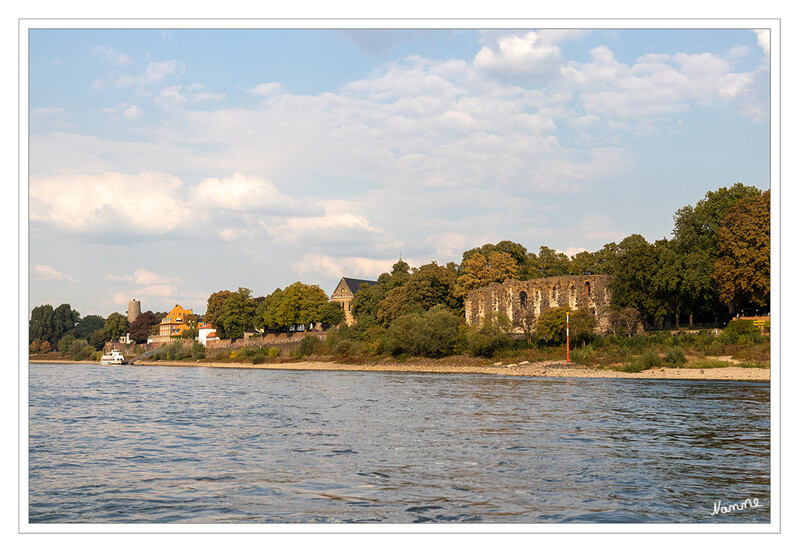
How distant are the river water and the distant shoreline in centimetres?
1579

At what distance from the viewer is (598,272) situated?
7456cm

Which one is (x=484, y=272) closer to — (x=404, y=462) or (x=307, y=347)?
(x=307, y=347)

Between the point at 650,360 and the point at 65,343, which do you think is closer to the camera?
the point at 650,360

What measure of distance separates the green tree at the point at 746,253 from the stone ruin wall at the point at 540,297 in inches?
577

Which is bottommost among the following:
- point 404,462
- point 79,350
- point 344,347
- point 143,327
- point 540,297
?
point 79,350

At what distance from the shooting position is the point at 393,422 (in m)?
21.3

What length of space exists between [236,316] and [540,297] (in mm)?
51789

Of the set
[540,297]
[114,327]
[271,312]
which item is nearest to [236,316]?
[271,312]

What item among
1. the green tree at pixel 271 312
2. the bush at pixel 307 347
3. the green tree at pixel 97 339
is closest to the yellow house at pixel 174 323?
the green tree at pixel 97 339

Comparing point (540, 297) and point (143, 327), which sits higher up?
point (540, 297)

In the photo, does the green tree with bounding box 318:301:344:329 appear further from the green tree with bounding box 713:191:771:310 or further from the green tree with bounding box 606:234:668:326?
the green tree with bounding box 713:191:771:310

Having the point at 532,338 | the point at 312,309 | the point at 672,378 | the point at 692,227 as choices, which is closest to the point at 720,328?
the point at 692,227
